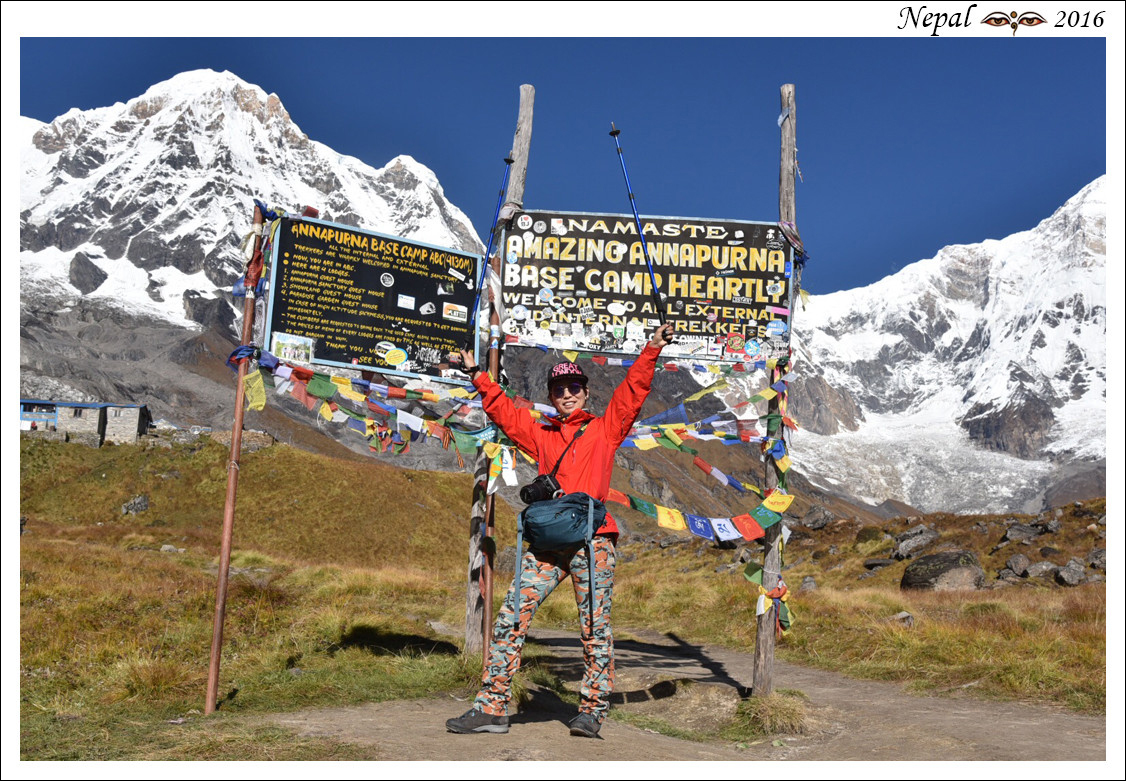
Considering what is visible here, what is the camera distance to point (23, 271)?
173 m

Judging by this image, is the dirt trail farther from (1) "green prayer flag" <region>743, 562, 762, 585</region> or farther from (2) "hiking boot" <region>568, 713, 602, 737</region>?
(1) "green prayer flag" <region>743, 562, 762, 585</region>

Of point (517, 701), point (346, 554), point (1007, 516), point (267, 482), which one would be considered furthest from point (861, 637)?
point (267, 482)

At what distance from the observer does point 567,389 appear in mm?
6141

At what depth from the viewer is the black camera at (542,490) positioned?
5777 millimetres

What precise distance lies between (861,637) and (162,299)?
185 m

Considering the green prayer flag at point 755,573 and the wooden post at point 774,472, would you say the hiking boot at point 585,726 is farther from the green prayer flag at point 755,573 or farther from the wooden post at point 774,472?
the green prayer flag at point 755,573

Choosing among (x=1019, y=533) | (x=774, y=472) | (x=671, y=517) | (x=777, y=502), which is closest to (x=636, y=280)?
(x=774, y=472)

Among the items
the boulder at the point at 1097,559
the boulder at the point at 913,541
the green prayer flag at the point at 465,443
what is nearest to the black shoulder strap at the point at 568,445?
the green prayer flag at the point at 465,443

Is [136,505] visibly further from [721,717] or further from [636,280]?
[721,717]

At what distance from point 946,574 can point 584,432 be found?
15.7 metres

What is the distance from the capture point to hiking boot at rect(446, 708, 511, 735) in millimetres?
5527

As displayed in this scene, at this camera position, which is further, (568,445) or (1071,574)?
(1071,574)

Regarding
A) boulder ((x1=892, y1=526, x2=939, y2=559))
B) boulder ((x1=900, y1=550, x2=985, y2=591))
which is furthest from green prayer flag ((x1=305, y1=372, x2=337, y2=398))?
boulder ((x1=892, y1=526, x2=939, y2=559))

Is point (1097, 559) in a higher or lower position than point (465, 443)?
lower
